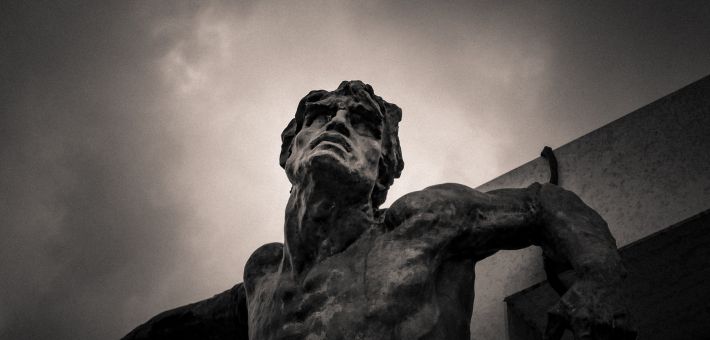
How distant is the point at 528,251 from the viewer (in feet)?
15.2

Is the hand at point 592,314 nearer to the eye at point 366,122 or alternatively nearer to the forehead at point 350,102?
the eye at point 366,122

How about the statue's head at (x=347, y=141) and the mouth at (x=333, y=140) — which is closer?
the statue's head at (x=347, y=141)

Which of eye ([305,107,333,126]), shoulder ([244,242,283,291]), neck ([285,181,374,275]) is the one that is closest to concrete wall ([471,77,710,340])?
neck ([285,181,374,275])

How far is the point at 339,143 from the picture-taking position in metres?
4.05

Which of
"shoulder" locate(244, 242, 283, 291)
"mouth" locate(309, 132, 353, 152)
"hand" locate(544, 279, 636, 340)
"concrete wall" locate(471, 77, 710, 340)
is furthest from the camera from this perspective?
"shoulder" locate(244, 242, 283, 291)

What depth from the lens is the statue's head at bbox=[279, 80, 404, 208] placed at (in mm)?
3957

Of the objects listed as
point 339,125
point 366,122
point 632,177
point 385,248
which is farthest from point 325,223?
point 632,177

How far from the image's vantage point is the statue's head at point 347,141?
3.96 meters

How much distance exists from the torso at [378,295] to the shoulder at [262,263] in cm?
33

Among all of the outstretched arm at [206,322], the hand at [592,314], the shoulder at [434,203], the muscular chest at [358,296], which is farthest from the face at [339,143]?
the hand at [592,314]

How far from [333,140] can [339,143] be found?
1.4 inches

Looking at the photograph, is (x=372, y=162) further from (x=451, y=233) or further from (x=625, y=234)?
(x=625, y=234)

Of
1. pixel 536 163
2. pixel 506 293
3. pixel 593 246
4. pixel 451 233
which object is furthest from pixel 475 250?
pixel 536 163

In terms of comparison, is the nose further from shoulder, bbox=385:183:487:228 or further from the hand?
the hand
